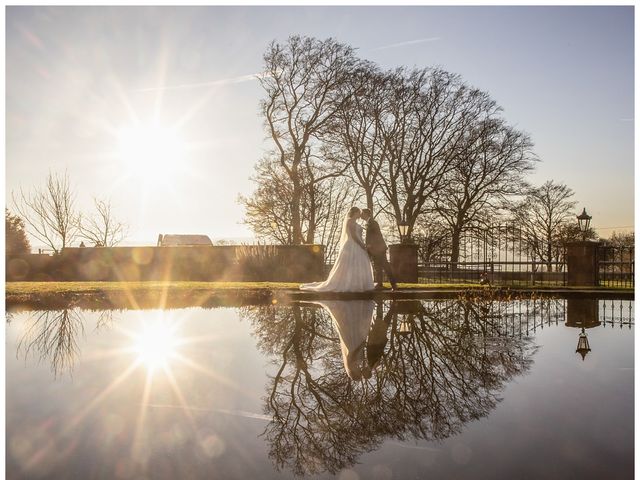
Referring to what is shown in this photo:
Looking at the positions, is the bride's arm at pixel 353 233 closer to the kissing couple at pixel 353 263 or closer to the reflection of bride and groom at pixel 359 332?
the kissing couple at pixel 353 263

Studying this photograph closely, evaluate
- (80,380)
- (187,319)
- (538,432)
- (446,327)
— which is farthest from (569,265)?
(80,380)

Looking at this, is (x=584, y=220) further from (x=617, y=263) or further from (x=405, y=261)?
(x=405, y=261)

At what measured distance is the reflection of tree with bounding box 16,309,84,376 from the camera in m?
5.98

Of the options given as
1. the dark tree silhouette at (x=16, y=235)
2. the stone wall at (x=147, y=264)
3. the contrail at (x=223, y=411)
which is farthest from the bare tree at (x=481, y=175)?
the dark tree silhouette at (x=16, y=235)

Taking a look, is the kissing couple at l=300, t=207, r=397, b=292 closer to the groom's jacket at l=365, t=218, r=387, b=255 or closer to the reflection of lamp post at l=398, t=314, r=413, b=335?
the groom's jacket at l=365, t=218, r=387, b=255

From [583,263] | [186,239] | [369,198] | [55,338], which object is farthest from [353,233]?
[186,239]

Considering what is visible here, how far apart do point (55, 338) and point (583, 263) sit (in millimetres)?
13143

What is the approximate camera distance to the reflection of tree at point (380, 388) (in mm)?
3430

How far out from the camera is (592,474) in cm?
289

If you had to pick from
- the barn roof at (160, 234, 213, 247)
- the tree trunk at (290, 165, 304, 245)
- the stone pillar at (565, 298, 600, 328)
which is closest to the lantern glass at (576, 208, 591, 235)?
the stone pillar at (565, 298, 600, 328)

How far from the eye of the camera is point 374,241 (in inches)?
482

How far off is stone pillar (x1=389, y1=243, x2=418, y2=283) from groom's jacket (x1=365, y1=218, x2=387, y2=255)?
4.15 m

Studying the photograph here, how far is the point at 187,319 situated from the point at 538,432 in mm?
6716

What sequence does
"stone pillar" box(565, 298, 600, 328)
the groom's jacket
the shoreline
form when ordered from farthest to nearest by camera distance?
the groom's jacket
the shoreline
"stone pillar" box(565, 298, 600, 328)
